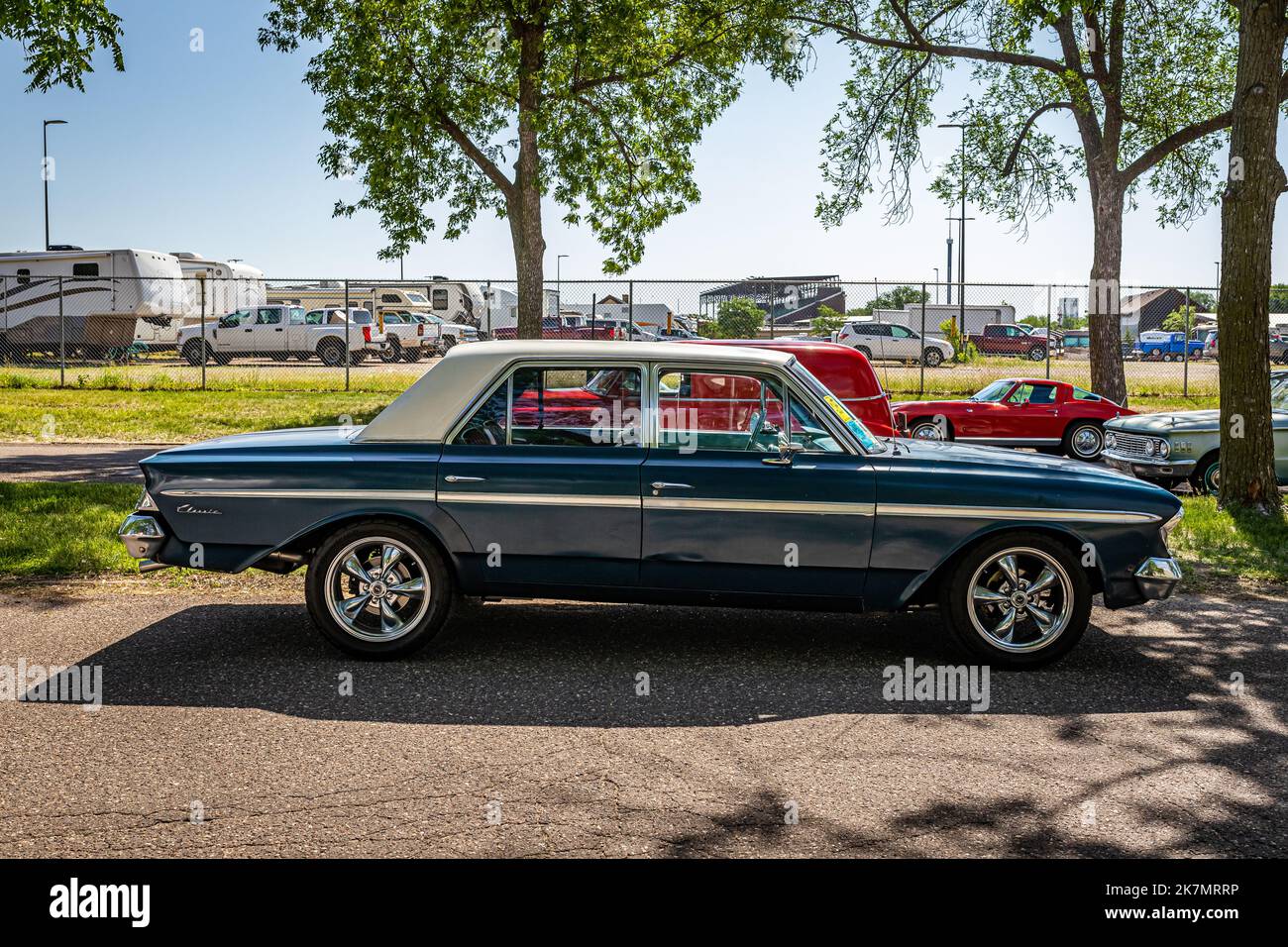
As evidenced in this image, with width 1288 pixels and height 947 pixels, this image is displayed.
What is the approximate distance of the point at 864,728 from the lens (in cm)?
495

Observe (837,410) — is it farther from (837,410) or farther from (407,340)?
(407,340)

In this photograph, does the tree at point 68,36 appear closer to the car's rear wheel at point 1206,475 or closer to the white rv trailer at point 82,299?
the car's rear wheel at point 1206,475

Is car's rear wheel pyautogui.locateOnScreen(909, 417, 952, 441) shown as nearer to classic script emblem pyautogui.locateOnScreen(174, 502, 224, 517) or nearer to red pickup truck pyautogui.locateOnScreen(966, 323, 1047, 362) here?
classic script emblem pyautogui.locateOnScreen(174, 502, 224, 517)

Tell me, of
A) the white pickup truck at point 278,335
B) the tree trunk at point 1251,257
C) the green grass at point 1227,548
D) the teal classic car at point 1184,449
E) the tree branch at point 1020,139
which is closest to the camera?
the green grass at point 1227,548

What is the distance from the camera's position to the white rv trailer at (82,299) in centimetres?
3288

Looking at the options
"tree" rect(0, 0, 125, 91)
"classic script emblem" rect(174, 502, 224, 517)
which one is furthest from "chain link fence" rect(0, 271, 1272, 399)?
"classic script emblem" rect(174, 502, 224, 517)

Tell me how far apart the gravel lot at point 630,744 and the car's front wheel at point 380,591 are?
0.16m

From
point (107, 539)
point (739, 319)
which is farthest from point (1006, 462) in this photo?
point (739, 319)

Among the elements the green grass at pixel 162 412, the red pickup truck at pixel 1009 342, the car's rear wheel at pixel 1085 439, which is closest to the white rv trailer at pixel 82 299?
the green grass at pixel 162 412

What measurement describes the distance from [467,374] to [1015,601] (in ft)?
9.60

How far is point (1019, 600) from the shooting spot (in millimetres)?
5801

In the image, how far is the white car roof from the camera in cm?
600
